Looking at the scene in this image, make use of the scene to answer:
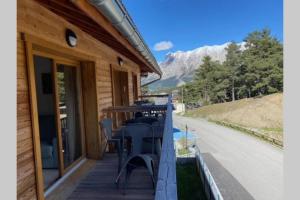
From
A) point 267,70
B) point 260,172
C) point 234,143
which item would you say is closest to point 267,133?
point 234,143

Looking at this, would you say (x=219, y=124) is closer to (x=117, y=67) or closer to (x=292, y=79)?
(x=117, y=67)

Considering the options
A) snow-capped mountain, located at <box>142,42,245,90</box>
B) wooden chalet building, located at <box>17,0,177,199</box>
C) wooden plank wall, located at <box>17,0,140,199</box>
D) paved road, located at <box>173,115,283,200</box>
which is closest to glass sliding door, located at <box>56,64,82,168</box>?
wooden chalet building, located at <box>17,0,177,199</box>

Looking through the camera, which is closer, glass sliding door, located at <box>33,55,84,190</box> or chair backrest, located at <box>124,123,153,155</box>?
glass sliding door, located at <box>33,55,84,190</box>

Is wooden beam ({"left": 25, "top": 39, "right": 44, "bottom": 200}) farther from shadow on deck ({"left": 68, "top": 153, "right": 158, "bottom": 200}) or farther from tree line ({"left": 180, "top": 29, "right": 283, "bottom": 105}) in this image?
tree line ({"left": 180, "top": 29, "right": 283, "bottom": 105})

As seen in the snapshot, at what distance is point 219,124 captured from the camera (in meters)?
27.3

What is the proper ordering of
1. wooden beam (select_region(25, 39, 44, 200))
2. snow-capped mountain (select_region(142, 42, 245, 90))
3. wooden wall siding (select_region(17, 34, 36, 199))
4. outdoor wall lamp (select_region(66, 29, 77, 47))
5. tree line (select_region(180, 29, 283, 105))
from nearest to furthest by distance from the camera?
wooden wall siding (select_region(17, 34, 36, 199)), wooden beam (select_region(25, 39, 44, 200)), outdoor wall lamp (select_region(66, 29, 77, 47)), tree line (select_region(180, 29, 283, 105)), snow-capped mountain (select_region(142, 42, 245, 90))

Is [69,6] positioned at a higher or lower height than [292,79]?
higher

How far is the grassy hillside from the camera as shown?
2405 centimetres

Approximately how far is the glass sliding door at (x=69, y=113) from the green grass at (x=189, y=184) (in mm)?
7170

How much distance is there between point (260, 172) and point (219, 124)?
1355 centimetres

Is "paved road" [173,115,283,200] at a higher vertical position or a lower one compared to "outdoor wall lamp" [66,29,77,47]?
lower

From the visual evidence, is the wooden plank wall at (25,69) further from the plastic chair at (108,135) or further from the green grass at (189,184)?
the green grass at (189,184)

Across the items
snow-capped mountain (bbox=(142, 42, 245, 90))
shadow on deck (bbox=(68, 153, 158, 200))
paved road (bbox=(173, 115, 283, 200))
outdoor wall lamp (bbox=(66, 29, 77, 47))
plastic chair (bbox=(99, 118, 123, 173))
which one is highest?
snow-capped mountain (bbox=(142, 42, 245, 90))

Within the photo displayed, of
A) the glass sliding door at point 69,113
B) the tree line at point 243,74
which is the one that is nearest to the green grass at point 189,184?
the glass sliding door at point 69,113
